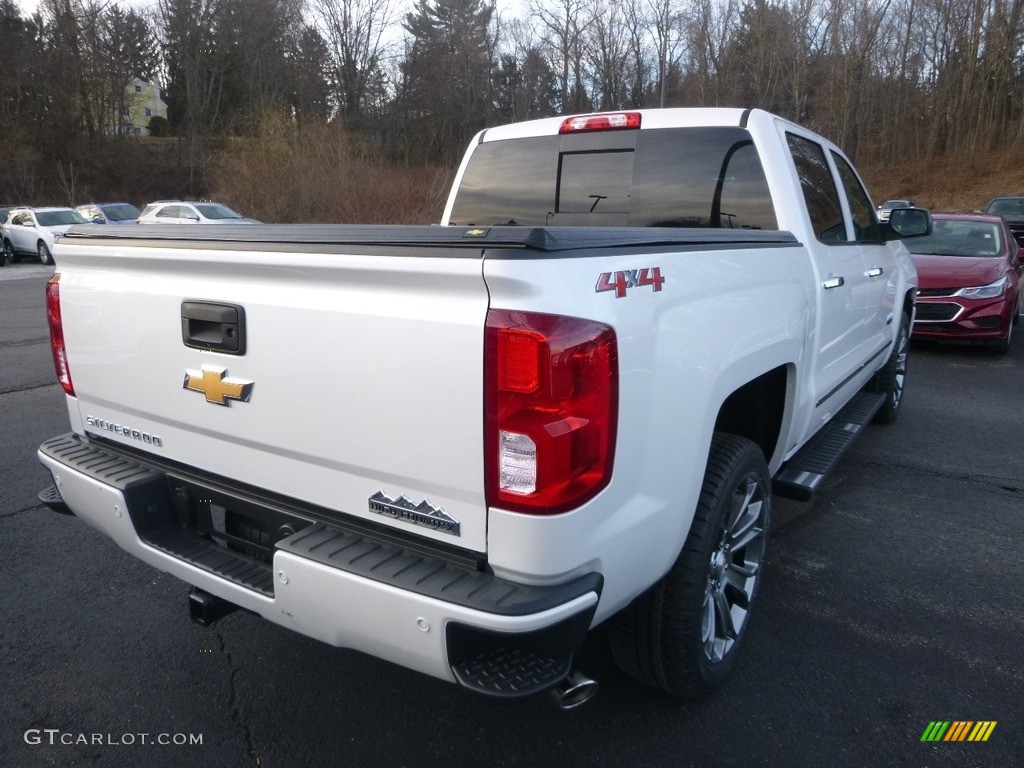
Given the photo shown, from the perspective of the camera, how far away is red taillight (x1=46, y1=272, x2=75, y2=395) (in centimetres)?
295

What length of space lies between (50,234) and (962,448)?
83.4ft

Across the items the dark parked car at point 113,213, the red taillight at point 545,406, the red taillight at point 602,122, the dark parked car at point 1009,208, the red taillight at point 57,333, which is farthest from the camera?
the dark parked car at point 113,213

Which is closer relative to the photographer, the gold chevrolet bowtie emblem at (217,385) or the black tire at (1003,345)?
the gold chevrolet bowtie emblem at (217,385)

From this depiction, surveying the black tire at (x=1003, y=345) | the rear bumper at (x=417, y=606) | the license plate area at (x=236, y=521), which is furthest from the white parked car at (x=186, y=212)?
the rear bumper at (x=417, y=606)

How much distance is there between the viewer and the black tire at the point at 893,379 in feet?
19.7

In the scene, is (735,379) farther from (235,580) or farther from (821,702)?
(235,580)

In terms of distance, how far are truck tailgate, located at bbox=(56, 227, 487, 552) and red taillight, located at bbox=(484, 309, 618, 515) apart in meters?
0.05

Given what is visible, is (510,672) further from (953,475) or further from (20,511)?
(953,475)

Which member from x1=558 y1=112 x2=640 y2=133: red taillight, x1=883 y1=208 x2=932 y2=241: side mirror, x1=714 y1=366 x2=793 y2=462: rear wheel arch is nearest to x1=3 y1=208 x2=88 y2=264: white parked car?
x1=558 y1=112 x2=640 y2=133: red taillight

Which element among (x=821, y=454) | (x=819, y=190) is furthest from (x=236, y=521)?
(x=819, y=190)

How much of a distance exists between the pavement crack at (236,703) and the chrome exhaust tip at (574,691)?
41.3 inches

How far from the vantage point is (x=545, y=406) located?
74.8 inches

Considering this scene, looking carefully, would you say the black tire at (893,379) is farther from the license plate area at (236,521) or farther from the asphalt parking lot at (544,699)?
the license plate area at (236,521)

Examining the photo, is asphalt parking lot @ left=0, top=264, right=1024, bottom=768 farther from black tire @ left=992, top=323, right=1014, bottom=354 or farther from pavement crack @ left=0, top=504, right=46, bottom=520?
black tire @ left=992, top=323, right=1014, bottom=354
